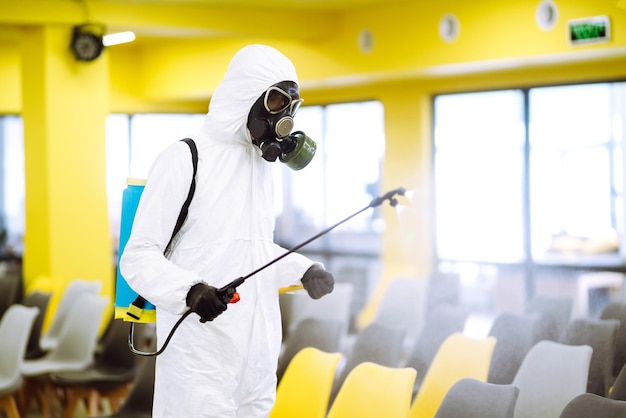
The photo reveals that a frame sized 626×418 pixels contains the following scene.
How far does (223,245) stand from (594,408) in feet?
3.60

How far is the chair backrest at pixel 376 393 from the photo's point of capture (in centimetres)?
285

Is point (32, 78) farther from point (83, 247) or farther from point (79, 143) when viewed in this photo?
point (83, 247)

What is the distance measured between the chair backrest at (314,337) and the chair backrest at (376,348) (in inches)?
3.8

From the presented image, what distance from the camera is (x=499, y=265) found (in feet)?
26.0

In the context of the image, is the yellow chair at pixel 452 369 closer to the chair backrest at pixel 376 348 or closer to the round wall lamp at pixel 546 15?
the chair backrest at pixel 376 348

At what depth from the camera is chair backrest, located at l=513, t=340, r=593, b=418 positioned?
320 centimetres

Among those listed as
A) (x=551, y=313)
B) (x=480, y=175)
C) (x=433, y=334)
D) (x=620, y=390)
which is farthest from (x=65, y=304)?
(x=620, y=390)

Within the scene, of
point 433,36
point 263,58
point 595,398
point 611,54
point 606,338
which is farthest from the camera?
point 433,36

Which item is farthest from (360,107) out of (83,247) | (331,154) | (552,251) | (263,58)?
(263,58)

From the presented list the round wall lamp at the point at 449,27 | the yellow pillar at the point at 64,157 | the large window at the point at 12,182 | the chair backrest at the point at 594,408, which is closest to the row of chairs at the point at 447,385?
the chair backrest at the point at 594,408

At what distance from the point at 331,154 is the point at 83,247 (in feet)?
9.60

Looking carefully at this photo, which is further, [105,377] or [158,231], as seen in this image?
[105,377]

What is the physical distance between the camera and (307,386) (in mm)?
3309

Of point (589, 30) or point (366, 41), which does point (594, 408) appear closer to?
point (589, 30)
